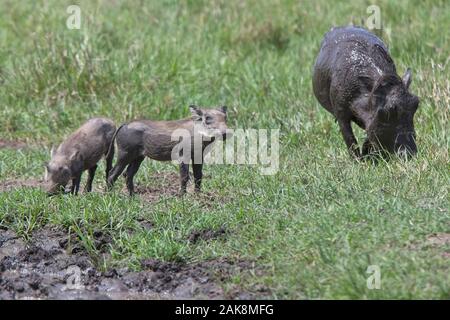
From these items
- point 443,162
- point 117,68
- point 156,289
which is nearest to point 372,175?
point 443,162

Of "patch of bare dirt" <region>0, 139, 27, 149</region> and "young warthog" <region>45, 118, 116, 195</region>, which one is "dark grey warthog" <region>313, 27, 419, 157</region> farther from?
"patch of bare dirt" <region>0, 139, 27, 149</region>

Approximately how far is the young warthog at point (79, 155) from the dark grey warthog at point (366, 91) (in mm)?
1931

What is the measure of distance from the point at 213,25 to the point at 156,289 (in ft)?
21.9

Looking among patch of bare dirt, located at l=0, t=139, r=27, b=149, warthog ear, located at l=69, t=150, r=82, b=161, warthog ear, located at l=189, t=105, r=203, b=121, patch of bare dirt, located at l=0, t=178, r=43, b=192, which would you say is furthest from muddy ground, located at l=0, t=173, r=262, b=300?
patch of bare dirt, located at l=0, t=139, r=27, b=149

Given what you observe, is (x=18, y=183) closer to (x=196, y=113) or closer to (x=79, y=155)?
(x=79, y=155)

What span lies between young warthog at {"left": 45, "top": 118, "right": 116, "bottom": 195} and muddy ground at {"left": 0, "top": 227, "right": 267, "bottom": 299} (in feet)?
2.91

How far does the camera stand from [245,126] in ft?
36.0

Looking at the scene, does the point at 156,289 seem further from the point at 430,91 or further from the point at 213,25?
the point at 213,25

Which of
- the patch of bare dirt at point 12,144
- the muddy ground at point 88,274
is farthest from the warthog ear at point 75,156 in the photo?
the patch of bare dirt at point 12,144

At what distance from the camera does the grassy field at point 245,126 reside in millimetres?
7125

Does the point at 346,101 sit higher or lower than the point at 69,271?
higher

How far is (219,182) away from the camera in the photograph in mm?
9156

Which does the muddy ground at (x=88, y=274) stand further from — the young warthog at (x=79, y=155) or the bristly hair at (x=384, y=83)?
the bristly hair at (x=384, y=83)

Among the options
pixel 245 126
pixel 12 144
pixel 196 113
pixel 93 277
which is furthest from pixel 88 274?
pixel 12 144
